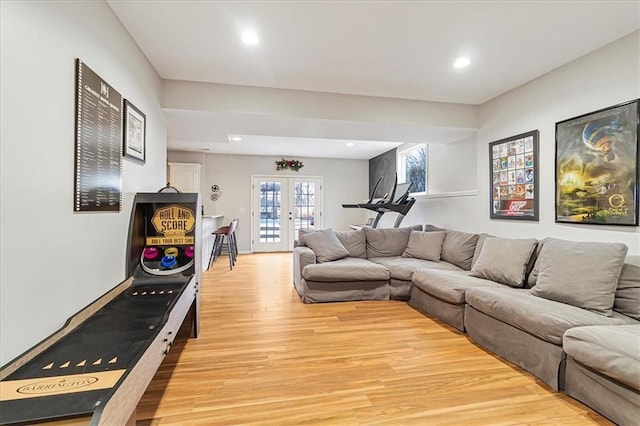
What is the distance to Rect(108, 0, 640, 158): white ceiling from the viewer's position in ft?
6.77

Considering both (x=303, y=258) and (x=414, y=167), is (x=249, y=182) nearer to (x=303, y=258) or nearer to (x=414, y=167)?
(x=414, y=167)

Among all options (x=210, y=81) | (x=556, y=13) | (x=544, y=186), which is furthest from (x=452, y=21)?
(x=210, y=81)

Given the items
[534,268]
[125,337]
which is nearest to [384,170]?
[534,268]

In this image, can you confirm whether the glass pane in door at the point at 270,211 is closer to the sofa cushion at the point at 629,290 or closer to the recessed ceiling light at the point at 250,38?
the recessed ceiling light at the point at 250,38

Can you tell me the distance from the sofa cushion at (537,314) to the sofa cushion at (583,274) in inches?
2.8

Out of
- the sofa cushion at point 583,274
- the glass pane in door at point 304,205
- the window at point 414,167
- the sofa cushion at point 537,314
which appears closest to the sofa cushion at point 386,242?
the window at point 414,167

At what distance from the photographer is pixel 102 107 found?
1.87m

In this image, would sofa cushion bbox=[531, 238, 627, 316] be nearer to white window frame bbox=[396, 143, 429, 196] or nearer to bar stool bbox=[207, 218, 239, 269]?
white window frame bbox=[396, 143, 429, 196]

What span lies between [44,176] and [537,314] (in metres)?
3.08

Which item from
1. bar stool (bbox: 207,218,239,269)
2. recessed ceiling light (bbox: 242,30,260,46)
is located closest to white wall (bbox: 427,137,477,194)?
recessed ceiling light (bbox: 242,30,260,46)

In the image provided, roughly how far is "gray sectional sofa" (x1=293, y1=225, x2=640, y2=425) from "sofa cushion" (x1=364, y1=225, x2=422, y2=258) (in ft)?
1.26

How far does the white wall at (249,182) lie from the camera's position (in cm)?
740

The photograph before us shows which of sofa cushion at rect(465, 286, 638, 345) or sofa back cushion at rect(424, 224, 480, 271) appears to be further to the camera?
sofa back cushion at rect(424, 224, 480, 271)

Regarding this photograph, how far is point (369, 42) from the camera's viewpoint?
2.48 metres
